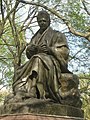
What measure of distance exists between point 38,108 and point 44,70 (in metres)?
0.95

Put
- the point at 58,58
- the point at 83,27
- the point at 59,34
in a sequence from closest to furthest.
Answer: the point at 58,58, the point at 59,34, the point at 83,27

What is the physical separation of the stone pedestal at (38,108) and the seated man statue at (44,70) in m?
0.25

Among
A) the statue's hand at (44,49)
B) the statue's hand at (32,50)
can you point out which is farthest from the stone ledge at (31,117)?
the statue's hand at (32,50)

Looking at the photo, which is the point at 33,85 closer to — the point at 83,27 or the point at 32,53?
the point at 32,53

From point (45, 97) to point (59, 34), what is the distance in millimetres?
1809

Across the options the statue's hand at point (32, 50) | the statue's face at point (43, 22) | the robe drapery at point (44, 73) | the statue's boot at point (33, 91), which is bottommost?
the statue's boot at point (33, 91)

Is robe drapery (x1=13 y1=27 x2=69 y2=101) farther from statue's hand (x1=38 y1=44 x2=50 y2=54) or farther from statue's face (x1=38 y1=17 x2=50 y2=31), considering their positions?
statue's face (x1=38 y1=17 x2=50 y2=31)

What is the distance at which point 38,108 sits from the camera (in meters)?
7.44

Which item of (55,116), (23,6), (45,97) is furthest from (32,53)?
(23,6)

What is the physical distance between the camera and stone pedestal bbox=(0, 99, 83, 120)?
7355mm

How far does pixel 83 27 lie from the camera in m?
17.0

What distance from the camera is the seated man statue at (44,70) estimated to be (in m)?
7.84

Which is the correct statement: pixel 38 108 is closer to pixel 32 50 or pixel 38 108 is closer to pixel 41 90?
pixel 41 90

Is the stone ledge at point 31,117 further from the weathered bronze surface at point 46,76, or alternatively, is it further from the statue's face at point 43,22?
the statue's face at point 43,22
